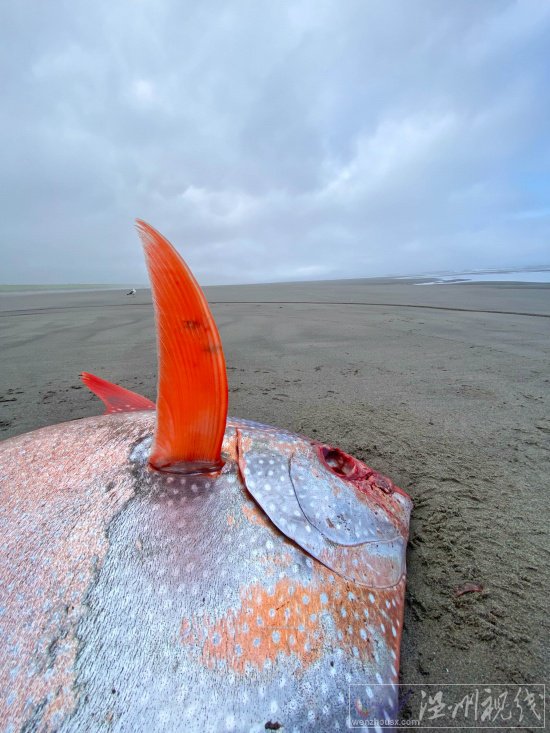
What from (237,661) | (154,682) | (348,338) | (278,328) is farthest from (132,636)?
(278,328)

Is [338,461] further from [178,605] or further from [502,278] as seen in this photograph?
[502,278]

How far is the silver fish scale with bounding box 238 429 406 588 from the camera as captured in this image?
1015mm

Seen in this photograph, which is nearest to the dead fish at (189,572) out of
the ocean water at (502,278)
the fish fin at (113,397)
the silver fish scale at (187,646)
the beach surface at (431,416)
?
the silver fish scale at (187,646)

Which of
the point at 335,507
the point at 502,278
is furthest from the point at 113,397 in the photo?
the point at 502,278

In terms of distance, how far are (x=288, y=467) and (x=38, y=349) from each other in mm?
4774

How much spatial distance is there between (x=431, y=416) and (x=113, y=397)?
7.22 ft

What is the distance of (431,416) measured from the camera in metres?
2.61

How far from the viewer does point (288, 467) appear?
117 centimetres

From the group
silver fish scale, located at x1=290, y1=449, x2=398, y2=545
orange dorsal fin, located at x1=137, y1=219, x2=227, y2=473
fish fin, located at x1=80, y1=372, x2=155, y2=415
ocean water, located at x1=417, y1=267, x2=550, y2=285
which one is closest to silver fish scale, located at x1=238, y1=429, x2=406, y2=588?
silver fish scale, located at x1=290, y1=449, x2=398, y2=545

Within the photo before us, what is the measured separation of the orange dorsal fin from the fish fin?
0.77m

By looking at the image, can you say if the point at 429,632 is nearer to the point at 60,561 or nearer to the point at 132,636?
the point at 132,636

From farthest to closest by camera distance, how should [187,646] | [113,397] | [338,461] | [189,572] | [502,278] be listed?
[502,278] < [113,397] < [338,461] < [189,572] < [187,646]

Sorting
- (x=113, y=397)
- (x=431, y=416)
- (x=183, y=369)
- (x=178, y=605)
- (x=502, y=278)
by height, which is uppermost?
(x=183, y=369)

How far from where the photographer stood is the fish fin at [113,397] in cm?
180
